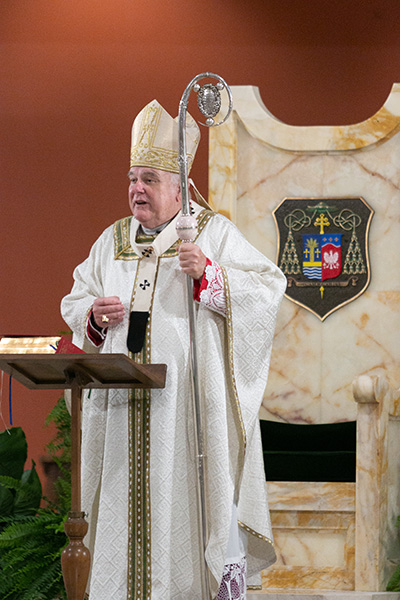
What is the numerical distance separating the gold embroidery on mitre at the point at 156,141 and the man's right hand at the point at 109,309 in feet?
1.72

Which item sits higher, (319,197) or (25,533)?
(319,197)

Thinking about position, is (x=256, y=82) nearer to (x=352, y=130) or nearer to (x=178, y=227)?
(x=352, y=130)

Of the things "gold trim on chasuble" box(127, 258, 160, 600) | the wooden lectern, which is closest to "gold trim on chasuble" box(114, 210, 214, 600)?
"gold trim on chasuble" box(127, 258, 160, 600)

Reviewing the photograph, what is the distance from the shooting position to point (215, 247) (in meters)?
3.42

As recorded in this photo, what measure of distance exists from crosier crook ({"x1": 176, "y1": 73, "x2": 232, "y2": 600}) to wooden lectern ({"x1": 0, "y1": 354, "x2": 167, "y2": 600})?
0.71 feet

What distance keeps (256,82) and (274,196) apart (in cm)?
99

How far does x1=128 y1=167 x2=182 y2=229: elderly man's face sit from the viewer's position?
330 centimetres

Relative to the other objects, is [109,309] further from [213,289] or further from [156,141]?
[156,141]

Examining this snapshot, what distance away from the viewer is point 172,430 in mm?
3137

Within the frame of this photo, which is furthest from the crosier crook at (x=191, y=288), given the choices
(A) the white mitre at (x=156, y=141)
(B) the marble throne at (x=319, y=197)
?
(B) the marble throne at (x=319, y=197)

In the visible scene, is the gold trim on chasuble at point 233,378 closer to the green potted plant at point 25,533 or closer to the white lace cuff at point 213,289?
the white lace cuff at point 213,289

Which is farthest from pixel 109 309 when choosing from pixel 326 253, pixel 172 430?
pixel 326 253

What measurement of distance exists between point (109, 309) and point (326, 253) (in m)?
2.25

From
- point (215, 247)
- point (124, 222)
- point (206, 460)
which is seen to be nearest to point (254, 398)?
point (206, 460)
